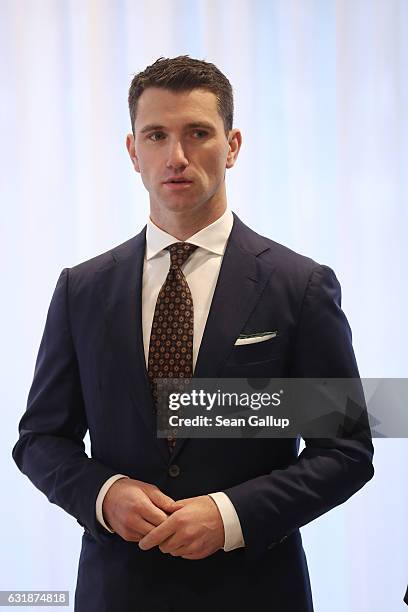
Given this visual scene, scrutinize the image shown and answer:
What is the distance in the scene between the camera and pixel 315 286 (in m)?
1.35

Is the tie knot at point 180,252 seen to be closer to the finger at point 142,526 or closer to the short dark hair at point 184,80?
the short dark hair at point 184,80

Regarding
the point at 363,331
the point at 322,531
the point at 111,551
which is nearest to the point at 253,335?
the point at 111,551

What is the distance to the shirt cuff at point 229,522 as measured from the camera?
1.23 meters

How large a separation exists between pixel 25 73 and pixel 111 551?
1.37m

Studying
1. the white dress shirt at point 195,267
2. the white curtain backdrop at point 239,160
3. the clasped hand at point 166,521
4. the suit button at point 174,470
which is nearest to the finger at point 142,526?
the clasped hand at point 166,521

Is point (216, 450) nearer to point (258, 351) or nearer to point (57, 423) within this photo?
point (258, 351)

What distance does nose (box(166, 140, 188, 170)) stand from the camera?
1.34 meters

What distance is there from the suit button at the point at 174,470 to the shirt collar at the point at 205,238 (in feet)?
1.26

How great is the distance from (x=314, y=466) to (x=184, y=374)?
0.86 ft

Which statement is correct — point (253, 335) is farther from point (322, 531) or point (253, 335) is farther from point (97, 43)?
point (97, 43)

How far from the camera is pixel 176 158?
134 cm

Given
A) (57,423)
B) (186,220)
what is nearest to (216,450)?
(57,423)

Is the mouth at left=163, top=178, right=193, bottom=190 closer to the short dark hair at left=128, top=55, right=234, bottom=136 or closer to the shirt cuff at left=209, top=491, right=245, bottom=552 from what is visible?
the short dark hair at left=128, top=55, right=234, bottom=136

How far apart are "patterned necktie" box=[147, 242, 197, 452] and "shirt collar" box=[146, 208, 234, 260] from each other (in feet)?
0.21
